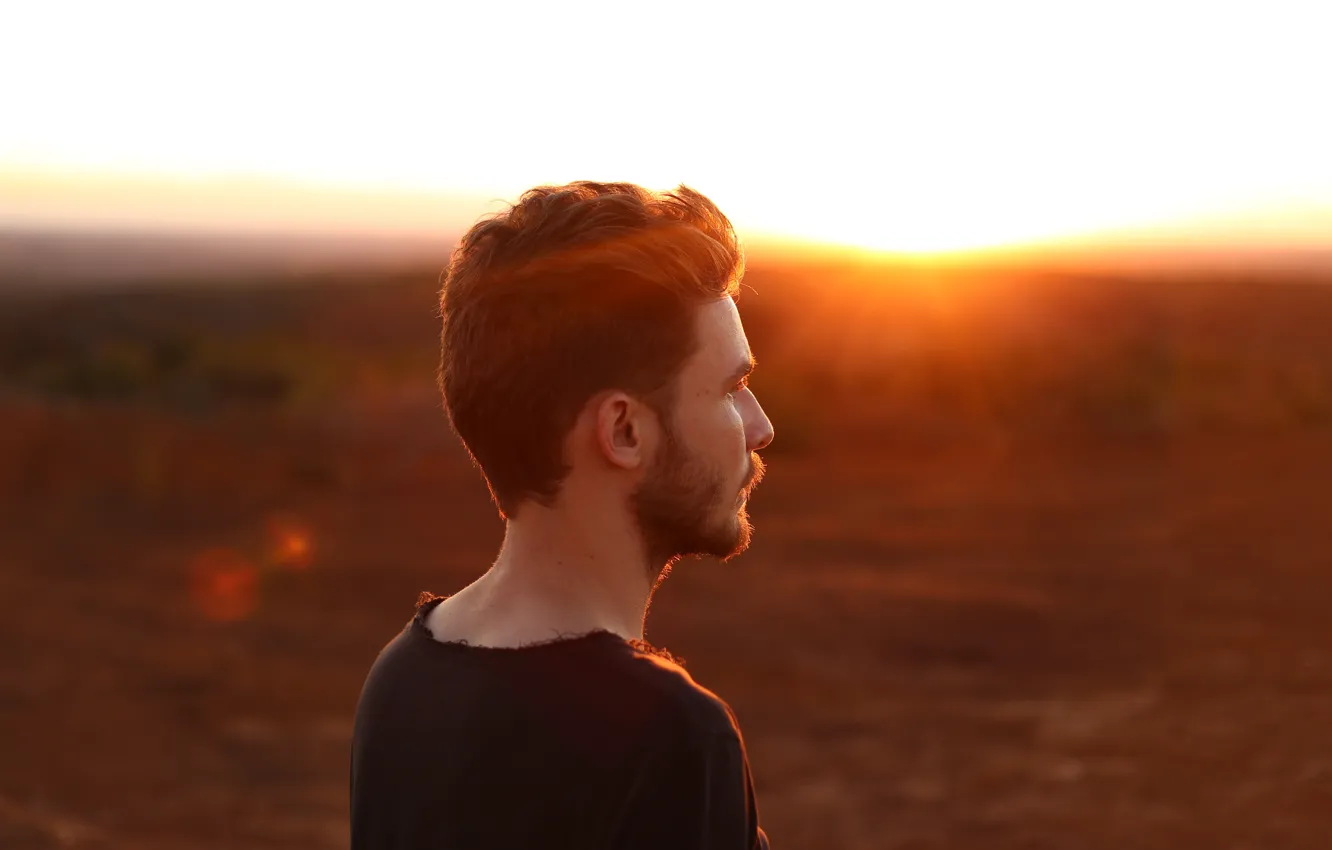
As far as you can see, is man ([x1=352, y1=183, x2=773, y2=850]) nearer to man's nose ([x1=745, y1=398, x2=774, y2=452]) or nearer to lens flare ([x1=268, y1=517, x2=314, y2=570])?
man's nose ([x1=745, y1=398, x2=774, y2=452])

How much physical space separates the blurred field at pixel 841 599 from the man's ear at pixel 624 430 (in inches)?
28.9

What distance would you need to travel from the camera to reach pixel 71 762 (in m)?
7.04

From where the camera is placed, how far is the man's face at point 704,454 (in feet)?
5.62

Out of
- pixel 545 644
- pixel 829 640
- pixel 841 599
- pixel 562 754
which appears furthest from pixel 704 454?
pixel 841 599

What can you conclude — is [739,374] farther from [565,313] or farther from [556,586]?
[556,586]

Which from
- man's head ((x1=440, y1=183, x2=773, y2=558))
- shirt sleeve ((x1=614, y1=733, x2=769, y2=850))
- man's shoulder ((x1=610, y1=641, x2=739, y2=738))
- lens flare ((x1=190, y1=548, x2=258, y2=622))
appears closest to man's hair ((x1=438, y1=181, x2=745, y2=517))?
man's head ((x1=440, y1=183, x2=773, y2=558))

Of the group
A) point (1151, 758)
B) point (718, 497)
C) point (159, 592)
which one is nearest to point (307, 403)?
point (159, 592)

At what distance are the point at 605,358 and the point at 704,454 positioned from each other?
0.21m

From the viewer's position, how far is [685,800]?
142 centimetres

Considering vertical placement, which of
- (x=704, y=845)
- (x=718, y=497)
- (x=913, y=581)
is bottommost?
(x=913, y=581)

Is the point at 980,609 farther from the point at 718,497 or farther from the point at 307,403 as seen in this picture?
the point at 307,403

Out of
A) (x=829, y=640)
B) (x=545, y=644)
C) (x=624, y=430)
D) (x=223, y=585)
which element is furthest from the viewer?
(x=223, y=585)

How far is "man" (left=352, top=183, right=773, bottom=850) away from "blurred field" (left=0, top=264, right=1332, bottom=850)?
0.63 metres

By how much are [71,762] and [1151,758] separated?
20.5 ft
